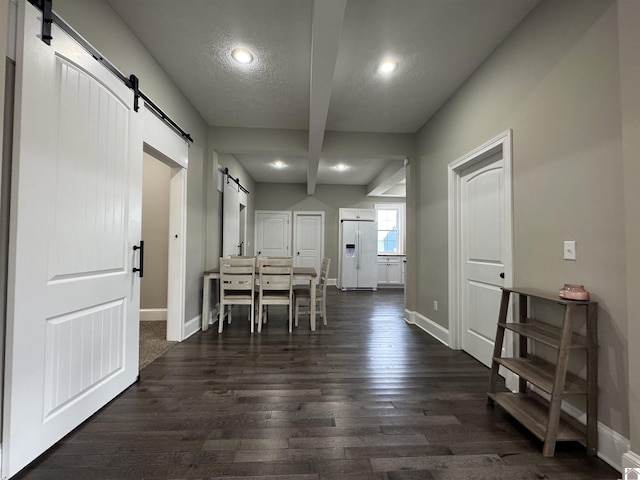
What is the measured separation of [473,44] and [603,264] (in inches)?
76.3

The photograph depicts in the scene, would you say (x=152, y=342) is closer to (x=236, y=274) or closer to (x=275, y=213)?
(x=236, y=274)

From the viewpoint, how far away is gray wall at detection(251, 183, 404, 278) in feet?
25.8

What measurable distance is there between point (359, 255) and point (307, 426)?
19.4 feet

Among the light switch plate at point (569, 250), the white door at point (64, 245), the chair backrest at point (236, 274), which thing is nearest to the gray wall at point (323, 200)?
the chair backrest at point (236, 274)

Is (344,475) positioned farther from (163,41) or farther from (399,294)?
(399,294)

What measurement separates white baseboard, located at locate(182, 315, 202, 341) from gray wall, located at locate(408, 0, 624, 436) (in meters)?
3.36

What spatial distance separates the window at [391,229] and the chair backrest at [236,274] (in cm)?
533

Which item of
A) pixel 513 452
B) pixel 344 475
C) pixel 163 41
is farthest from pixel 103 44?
pixel 513 452

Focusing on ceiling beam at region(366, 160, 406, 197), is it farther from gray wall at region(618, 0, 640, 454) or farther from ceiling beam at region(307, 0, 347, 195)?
gray wall at region(618, 0, 640, 454)

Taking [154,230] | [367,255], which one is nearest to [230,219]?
[154,230]

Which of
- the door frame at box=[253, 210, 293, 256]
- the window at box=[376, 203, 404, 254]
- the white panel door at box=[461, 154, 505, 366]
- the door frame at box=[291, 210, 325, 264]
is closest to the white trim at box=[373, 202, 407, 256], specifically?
the window at box=[376, 203, 404, 254]

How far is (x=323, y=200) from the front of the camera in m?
7.94

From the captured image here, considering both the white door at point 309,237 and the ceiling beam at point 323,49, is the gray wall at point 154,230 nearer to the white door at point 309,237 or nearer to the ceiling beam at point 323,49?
the ceiling beam at point 323,49

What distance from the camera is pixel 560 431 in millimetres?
1539
